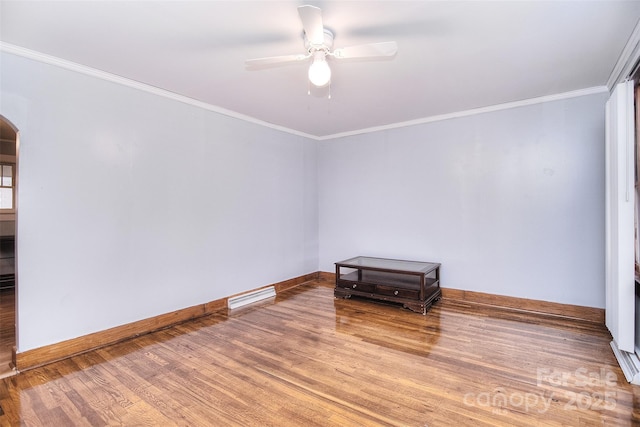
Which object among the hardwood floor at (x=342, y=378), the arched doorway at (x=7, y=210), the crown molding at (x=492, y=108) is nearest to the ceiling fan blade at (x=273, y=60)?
the hardwood floor at (x=342, y=378)

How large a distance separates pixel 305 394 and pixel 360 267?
2253mm

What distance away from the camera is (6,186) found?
4969mm

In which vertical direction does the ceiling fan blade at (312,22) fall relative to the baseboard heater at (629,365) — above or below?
above

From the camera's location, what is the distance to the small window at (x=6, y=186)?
491cm

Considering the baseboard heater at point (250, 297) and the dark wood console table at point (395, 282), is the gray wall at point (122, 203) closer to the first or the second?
the baseboard heater at point (250, 297)

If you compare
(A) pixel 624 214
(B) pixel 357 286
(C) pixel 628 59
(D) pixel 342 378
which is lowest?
(D) pixel 342 378

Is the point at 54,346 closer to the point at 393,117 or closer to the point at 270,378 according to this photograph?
the point at 270,378

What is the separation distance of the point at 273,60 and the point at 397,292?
2.91m

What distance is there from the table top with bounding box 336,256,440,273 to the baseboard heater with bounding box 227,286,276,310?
1.04 metres

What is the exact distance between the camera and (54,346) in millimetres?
2578

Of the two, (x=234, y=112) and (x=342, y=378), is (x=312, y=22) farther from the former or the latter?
(x=234, y=112)

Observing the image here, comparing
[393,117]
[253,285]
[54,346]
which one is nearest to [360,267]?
[253,285]

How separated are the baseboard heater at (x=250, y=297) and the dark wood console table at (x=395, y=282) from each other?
0.94m

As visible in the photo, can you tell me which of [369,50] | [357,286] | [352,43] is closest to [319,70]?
[369,50]
